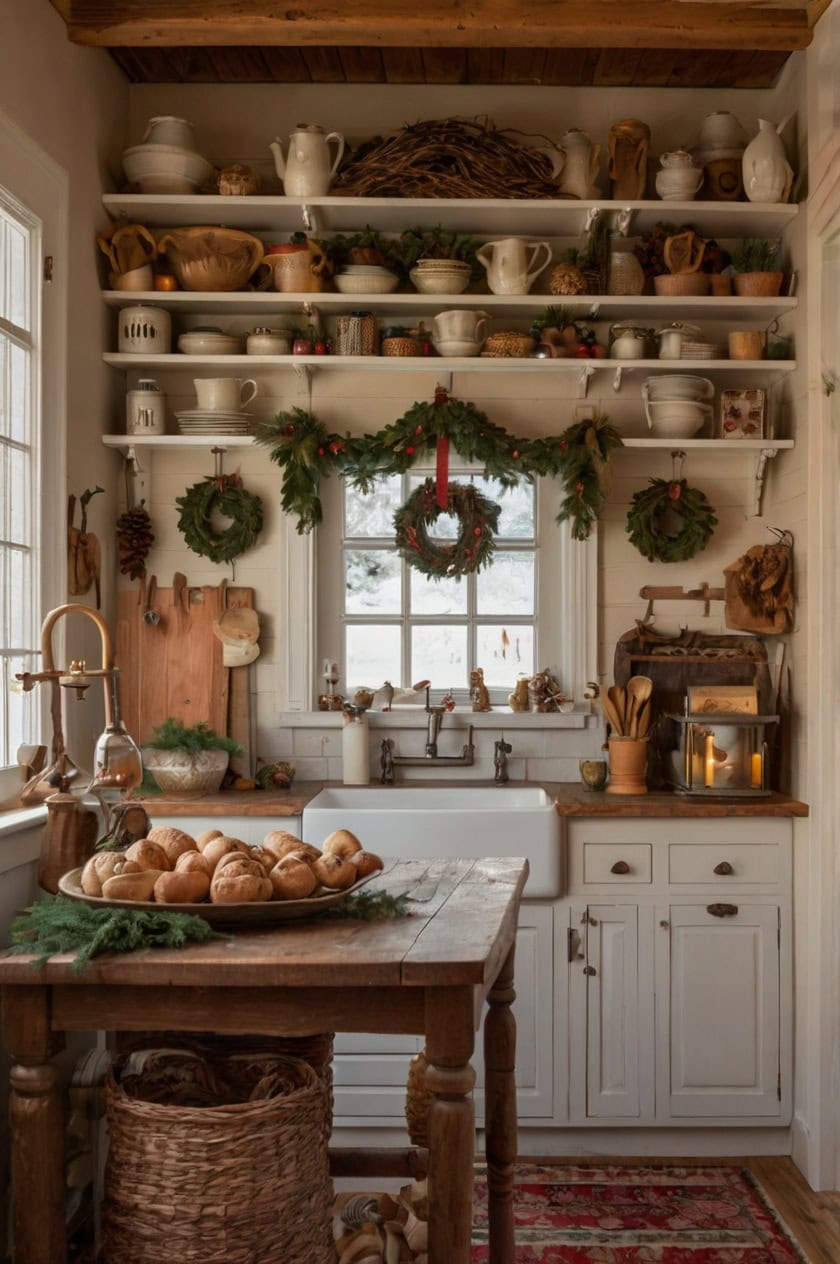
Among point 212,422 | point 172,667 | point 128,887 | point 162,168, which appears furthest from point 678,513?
point 128,887

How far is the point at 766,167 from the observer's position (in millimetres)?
3975

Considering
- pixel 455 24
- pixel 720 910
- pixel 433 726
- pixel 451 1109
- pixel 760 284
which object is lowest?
pixel 720 910

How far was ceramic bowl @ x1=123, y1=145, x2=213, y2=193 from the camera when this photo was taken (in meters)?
4.05

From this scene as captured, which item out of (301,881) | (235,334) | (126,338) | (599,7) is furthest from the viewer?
(235,334)

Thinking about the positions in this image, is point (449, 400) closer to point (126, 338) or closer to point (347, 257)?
point (347, 257)

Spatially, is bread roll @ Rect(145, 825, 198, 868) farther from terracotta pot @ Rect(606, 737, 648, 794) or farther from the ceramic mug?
the ceramic mug

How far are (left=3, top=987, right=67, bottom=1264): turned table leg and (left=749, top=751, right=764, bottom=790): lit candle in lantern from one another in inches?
100

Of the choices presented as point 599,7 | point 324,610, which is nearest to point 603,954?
point 324,610

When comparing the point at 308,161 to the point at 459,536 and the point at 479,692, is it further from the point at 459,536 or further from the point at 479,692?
the point at 479,692

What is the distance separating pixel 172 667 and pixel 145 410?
0.86 meters

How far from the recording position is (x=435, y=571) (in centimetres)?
437

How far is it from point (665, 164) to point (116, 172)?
5.92ft

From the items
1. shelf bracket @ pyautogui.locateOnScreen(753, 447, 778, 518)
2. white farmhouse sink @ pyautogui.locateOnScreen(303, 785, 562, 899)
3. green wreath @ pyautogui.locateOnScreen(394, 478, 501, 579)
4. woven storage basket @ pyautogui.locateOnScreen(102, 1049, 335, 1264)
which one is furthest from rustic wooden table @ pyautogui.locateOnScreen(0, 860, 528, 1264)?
Result: shelf bracket @ pyautogui.locateOnScreen(753, 447, 778, 518)

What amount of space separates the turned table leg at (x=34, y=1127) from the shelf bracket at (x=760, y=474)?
3.04 m
